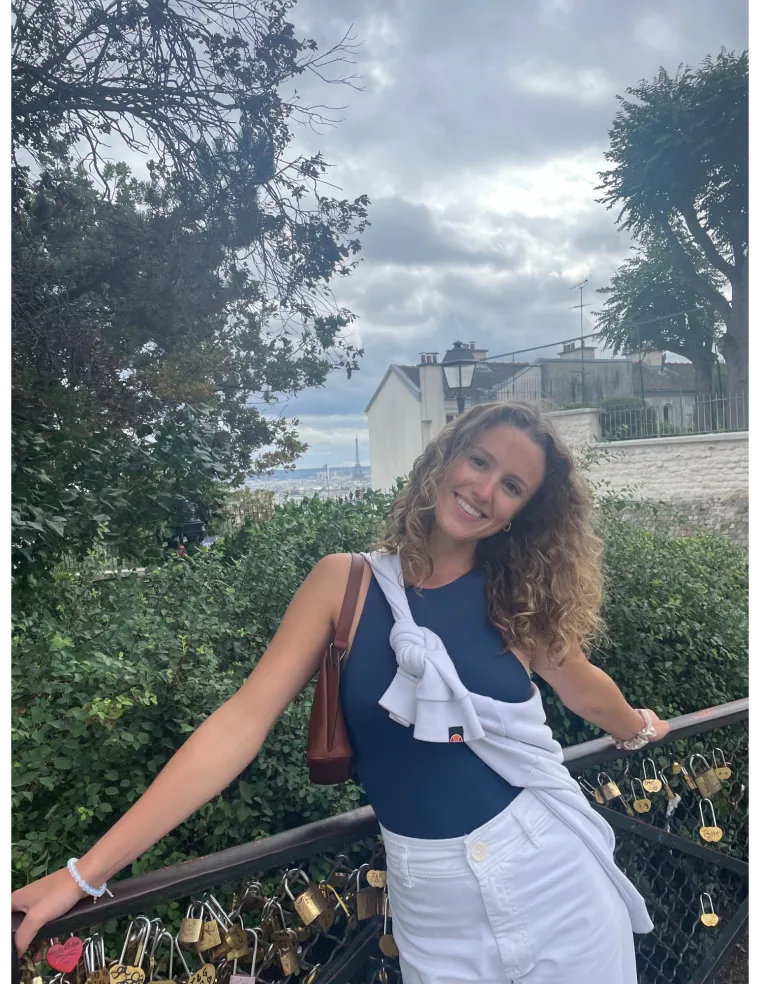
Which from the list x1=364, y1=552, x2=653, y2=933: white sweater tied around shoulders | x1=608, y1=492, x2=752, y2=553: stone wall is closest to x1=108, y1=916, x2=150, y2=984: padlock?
x1=364, y1=552, x2=653, y2=933: white sweater tied around shoulders

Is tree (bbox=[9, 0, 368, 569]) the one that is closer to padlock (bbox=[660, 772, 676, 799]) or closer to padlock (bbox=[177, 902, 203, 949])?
padlock (bbox=[177, 902, 203, 949])

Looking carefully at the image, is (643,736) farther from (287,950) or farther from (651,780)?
(287,950)

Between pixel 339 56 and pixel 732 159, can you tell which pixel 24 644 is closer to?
pixel 339 56

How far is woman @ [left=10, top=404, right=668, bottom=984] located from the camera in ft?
3.49

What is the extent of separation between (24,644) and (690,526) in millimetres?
2204

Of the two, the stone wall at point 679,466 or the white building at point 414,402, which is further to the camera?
the stone wall at point 679,466

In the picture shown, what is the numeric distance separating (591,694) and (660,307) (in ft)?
4.12

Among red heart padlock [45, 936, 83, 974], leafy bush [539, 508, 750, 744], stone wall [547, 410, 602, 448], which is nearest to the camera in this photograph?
red heart padlock [45, 936, 83, 974]

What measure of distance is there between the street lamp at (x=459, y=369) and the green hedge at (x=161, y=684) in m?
0.40

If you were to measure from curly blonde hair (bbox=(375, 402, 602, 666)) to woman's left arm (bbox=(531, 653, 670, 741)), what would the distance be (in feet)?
0.16

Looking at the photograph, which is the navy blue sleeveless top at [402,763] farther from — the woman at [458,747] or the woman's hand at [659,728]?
the woman's hand at [659,728]

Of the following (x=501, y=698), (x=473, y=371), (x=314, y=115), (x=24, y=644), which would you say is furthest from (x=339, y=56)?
(x=24, y=644)

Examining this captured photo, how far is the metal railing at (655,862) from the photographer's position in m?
1.06

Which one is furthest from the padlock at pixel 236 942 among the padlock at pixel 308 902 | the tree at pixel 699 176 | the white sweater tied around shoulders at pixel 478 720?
the tree at pixel 699 176
